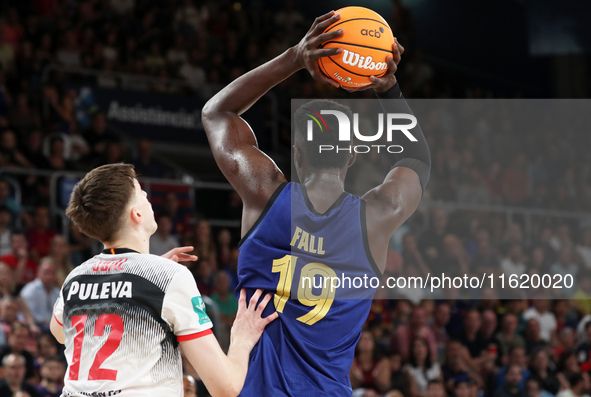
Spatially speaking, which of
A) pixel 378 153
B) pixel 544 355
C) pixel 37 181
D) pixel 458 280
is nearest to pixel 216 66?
pixel 378 153

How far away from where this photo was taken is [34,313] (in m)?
8.40

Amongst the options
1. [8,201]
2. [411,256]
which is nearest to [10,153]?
[8,201]

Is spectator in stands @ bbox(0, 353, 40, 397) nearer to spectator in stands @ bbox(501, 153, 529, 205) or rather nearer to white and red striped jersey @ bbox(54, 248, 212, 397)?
white and red striped jersey @ bbox(54, 248, 212, 397)

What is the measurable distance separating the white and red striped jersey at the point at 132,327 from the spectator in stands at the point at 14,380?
484 cm

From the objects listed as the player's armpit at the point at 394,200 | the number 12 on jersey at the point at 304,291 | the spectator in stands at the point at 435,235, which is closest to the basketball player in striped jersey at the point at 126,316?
the number 12 on jersey at the point at 304,291

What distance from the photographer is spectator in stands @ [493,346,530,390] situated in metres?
9.65

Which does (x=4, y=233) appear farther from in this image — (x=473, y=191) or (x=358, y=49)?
(x=473, y=191)

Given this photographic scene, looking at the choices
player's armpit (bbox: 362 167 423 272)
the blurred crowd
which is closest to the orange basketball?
player's armpit (bbox: 362 167 423 272)

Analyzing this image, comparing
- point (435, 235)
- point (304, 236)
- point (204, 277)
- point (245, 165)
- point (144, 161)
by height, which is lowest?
point (304, 236)

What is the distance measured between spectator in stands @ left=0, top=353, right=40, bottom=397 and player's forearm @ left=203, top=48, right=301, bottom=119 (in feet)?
15.6

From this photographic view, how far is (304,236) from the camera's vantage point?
10.7 feet

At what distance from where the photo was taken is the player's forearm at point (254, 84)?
10.8 ft

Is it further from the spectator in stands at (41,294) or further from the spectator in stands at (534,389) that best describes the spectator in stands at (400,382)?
the spectator in stands at (41,294)

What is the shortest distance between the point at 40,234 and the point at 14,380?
2.63 metres
